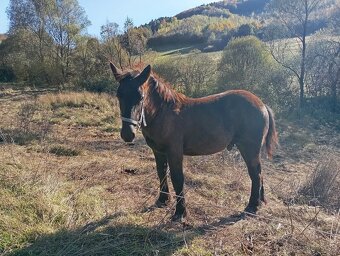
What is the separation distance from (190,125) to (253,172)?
3.77ft

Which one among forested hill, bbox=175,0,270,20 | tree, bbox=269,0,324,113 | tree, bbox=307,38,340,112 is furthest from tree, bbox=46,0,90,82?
forested hill, bbox=175,0,270,20

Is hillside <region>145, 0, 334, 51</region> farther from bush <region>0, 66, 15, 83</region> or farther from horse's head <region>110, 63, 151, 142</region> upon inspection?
horse's head <region>110, 63, 151, 142</region>

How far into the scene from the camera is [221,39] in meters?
32.7

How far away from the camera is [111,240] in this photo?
11.8 ft

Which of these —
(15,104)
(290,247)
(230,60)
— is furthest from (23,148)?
(230,60)

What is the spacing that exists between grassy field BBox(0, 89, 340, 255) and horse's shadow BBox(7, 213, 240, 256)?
11 millimetres

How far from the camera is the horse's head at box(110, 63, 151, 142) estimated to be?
3.78 metres

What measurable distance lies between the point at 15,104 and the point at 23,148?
960cm

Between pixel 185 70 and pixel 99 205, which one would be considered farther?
pixel 185 70

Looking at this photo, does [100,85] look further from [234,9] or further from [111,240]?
[234,9]

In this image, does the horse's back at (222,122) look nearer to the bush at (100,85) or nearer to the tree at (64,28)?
the bush at (100,85)

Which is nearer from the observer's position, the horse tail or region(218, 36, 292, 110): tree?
the horse tail

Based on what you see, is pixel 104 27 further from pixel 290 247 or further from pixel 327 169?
pixel 290 247

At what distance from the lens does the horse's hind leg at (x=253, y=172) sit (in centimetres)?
476
